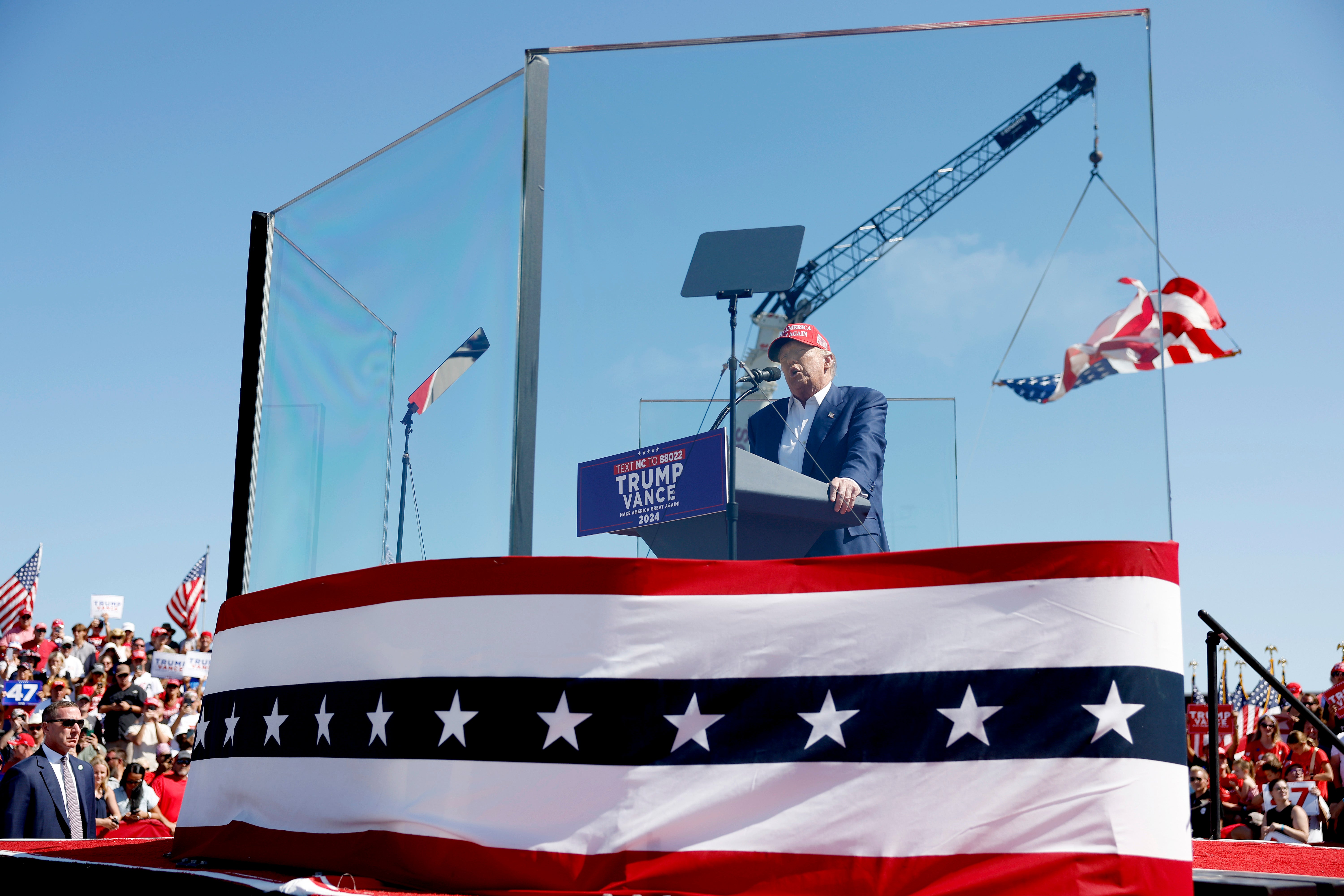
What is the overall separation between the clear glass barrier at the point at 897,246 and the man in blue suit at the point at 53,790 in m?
4.15

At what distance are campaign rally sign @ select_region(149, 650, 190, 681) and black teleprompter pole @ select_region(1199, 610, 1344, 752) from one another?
40.4ft

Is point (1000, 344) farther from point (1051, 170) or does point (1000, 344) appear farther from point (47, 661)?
point (47, 661)

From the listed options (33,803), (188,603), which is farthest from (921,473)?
(188,603)

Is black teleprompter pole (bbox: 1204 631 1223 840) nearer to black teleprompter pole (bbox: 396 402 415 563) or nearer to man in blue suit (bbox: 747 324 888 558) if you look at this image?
man in blue suit (bbox: 747 324 888 558)

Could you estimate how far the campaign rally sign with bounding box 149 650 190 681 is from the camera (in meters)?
13.8

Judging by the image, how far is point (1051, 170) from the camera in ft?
9.75

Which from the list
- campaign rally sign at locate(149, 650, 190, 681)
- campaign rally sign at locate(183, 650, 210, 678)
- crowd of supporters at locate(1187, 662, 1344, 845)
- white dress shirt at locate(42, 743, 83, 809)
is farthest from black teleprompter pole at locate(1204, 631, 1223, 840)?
campaign rally sign at locate(149, 650, 190, 681)

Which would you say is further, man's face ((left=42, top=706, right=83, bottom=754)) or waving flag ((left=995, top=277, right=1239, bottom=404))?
man's face ((left=42, top=706, right=83, bottom=754))

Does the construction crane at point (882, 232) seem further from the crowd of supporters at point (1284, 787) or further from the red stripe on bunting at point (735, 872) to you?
the crowd of supporters at point (1284, 787)

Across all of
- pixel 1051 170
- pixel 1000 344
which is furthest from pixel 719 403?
pixel 1051 170

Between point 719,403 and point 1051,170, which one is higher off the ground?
point 1051,170

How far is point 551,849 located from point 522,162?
1.94 metres

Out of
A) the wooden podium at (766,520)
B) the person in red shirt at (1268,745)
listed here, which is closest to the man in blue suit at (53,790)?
the wooden podium at (766,520)

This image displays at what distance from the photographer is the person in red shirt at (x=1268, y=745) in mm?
9094
